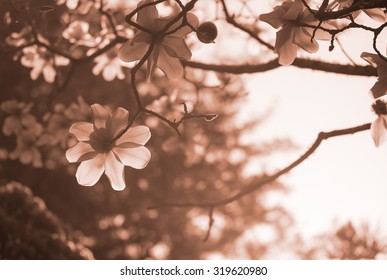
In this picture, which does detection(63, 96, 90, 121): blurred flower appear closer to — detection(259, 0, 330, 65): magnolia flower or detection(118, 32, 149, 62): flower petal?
detection(118, 32, 149, 62): flower petal

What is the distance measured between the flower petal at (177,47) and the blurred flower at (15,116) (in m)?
0.89

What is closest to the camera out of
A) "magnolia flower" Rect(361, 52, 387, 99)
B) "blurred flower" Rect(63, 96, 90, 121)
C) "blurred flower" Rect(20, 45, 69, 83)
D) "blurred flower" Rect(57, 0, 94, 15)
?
"magnolia flower" Rect(361, 52, 387, 99)

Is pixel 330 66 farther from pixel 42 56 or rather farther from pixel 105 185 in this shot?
pixel 105 185

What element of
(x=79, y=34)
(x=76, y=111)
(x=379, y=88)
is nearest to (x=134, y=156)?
(x=379, y=88)

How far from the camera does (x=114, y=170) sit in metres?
0.90

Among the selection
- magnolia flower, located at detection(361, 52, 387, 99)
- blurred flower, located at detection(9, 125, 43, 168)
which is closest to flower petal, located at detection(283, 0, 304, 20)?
magnolia flower, located at detection(361, 52, 387, 99)

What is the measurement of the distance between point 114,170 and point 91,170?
0.04 m

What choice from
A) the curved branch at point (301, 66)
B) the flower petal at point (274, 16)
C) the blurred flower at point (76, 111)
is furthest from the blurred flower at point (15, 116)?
the flower petal at point (274, 16)

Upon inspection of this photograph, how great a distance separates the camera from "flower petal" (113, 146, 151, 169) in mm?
888

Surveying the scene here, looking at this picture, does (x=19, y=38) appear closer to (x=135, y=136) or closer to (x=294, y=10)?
(x=135, y=136)

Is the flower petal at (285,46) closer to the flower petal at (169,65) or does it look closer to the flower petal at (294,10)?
the flower petal at (294,10)

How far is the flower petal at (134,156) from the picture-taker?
2.91ft

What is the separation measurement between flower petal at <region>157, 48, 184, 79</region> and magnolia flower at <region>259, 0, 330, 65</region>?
0.18 metres
